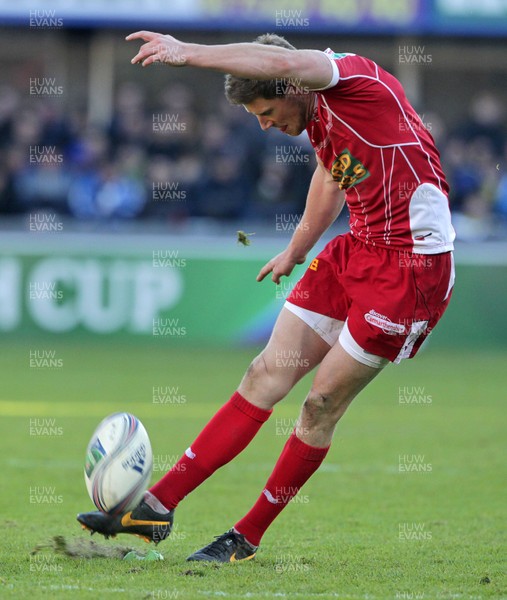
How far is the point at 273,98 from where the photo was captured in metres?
4.76

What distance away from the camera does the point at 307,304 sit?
513cm

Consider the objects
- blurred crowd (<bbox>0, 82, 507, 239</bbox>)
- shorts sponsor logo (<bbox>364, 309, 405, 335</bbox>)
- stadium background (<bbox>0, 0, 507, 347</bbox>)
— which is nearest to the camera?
shorts sponsor logo (<bbox>364, 309, 405, 335</bbox>)

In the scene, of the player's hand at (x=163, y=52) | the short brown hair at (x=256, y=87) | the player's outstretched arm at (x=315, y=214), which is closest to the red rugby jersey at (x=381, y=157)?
the short brown hair at (x=256, y=87)

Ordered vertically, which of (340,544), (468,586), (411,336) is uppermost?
(411,336)

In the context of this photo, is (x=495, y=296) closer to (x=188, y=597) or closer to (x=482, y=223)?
(x=482, y=223)

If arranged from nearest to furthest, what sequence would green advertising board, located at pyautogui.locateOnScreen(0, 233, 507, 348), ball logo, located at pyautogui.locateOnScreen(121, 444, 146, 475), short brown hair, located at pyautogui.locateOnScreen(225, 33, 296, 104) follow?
short brown hair, located at pyautogui.locateOnScreen(225, 33, 296, 104) < ball logo, located at pyautogui.locateOnScreen(121, 444, 146, 475) < green advertising board, located at pyautogui.locateOnScreen(0, 233, 507, 348)

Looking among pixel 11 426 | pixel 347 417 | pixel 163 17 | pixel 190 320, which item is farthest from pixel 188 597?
pixel 163 17

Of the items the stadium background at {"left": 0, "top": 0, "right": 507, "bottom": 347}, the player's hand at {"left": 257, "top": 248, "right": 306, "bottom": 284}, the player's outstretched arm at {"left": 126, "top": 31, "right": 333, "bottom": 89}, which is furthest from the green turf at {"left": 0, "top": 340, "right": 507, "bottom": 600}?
the player's outstretched arm at {"left": 126, "top": 31, "right": 333, "bottom": 89}

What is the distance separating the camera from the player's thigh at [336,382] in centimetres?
488

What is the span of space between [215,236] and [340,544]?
10608 millimetres

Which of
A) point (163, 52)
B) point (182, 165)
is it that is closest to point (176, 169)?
point (182, 165)

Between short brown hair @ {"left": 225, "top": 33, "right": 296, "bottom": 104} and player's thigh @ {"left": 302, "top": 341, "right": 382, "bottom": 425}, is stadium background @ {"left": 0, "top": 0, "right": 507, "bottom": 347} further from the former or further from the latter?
short brown hair @ {"left": 225, "top": 33, "right": 296, "bottom": 104}

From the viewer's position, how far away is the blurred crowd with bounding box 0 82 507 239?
1658 centimetres

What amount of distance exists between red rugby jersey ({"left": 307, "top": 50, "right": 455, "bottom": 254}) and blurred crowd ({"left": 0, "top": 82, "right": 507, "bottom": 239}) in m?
11.4
